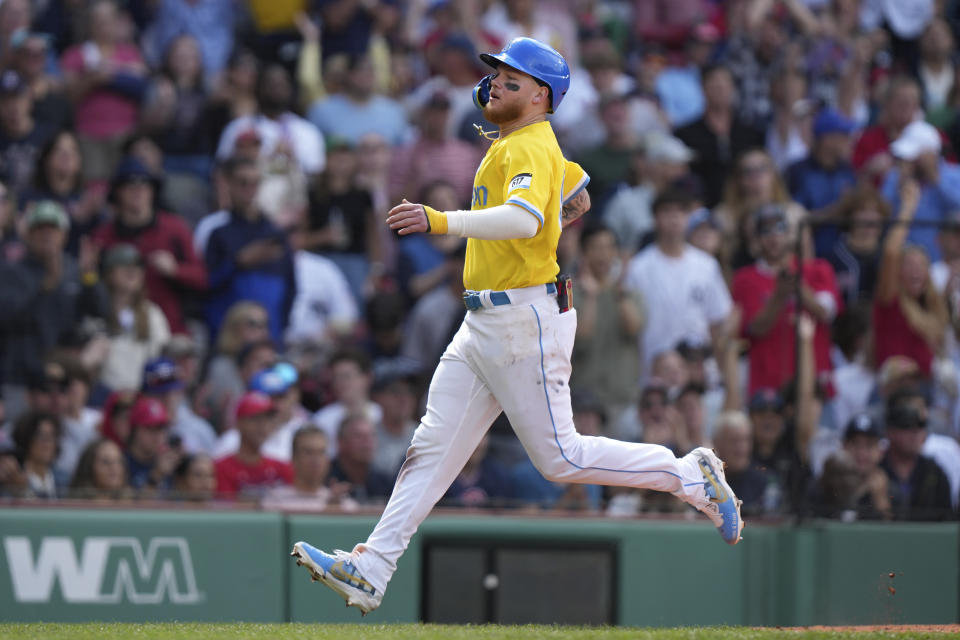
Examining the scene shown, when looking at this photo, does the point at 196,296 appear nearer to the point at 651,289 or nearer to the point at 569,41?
the point at 651,289

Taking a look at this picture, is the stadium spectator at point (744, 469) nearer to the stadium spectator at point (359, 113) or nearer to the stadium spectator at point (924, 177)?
the stadium spectator at point (924, 177)

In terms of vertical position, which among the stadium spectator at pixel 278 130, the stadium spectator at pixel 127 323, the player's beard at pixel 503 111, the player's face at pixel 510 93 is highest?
the stadium spectator at pixel 278 130

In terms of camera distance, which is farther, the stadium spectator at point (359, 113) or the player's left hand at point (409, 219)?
the stadium spectator at point (359, 113)

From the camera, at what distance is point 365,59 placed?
11562mm

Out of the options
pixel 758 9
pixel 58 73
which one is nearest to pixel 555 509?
pixel 58 73

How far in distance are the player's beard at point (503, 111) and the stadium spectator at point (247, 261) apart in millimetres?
4651

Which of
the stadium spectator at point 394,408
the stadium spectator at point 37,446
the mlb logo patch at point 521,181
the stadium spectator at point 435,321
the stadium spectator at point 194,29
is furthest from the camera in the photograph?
the stadium spectator at point 194,29

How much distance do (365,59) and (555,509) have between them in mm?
4999

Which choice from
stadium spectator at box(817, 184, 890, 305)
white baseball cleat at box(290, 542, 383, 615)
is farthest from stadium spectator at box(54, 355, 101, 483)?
stadium spectator at box(817, 184, 890, 305)

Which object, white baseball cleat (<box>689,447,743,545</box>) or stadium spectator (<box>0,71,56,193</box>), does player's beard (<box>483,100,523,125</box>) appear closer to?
white baseball cleat (<box>689,447,743,545</box>)

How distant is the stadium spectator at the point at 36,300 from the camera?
898 centimetres

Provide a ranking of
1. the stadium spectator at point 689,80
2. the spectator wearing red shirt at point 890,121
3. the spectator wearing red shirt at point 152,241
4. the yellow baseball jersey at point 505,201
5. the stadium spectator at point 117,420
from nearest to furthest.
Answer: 1. the yellow baseball jersey at point 505,201
2. the stadium spectator at point 117,420
3. the spectator wearing red shirt at point 152,241
4. the spectator wearing red shirt at point 890,121
5. the stadium spectator at point 689,80

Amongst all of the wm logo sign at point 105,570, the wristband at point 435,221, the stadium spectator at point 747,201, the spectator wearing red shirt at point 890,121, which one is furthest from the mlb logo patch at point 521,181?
the spectator wearing red shirt at point 890,121

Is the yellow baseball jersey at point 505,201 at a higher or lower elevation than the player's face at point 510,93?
lower
